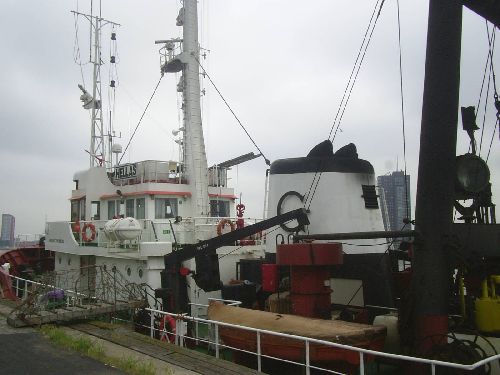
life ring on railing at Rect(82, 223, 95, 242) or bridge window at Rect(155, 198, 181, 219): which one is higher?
bridge window at Rect(155, 198, 181, 219)

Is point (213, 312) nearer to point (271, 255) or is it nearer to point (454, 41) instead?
point (271, 255)

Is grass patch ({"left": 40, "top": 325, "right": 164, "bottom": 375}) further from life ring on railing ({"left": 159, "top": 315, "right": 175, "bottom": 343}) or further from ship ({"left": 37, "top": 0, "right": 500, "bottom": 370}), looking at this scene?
ship ({"left": 37, "top": 0, "right": 500, "bottom": 370})

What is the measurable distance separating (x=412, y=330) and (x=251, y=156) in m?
12.3

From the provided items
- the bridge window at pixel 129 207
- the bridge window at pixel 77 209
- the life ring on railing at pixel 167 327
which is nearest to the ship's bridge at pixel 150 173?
the bridge window at pixel 129 207

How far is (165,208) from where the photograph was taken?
17625mm

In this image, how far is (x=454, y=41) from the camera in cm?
735

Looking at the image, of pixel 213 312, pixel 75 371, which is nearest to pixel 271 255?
pixel 213 312

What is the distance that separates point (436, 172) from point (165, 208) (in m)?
12.1

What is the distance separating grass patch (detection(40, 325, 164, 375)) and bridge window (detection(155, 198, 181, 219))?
8013mm

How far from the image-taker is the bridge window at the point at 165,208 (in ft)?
57.5

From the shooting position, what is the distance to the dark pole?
279 inches

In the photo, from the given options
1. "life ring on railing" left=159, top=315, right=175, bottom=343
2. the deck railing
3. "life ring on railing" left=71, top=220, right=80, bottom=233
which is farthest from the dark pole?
"life ring on railing" left=71, top=220, right=80, bottom=233

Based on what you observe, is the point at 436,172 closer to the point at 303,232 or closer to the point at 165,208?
the point at 303,232

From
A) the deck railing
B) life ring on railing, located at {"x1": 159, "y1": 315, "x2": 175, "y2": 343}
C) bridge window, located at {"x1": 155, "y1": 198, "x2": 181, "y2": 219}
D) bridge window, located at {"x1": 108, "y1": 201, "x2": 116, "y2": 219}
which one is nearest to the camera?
life ring on railing, located at {"x1": 159, "y1": 315, "x2": 175, "y2": 343}
